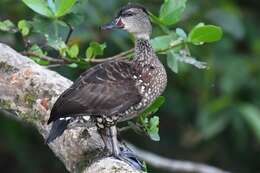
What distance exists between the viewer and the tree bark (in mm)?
3652

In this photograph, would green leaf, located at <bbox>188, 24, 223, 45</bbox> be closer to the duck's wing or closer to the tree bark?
the duck's wing

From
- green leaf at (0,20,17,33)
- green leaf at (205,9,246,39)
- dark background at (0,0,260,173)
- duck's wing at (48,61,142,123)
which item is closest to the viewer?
duck's wing at (48,61,142,123)

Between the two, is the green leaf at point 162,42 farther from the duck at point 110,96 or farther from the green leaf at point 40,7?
the green leaf at point 40,7

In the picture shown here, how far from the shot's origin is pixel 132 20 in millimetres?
4012

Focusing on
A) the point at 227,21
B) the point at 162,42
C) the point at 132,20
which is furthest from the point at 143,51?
the point at 227,21

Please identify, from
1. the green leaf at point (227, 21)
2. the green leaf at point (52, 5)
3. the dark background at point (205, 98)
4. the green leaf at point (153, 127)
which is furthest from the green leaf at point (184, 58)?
the green leaf at point (227, 21)

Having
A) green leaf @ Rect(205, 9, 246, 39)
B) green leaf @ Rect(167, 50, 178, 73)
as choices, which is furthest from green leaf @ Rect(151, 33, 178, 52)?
green leaf @ Rect(205, 9, 246, 39)

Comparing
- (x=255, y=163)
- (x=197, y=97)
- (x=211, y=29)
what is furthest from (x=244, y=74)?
(x=211, y=29)

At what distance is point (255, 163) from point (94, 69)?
336cm

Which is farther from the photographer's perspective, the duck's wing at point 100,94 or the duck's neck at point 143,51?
the duck's neck at point 143,51

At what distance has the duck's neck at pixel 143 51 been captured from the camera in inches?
156

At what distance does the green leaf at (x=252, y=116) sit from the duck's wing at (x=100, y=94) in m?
2.45

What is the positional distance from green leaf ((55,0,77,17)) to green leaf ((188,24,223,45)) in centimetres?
53

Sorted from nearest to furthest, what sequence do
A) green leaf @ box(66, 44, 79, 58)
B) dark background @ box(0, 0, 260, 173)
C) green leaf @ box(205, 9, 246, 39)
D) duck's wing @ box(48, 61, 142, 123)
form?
1. duck's wing @ box(48, 61, 142, 123)
2. green leaf @ box(66, 44, 79, 58)
3. dark background @ box(0, 0, 260, 173)
4. green leaf @ box(205, 9, 246, 39)
